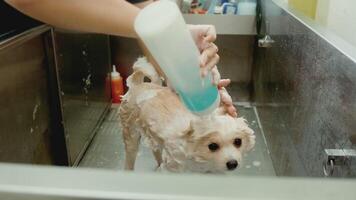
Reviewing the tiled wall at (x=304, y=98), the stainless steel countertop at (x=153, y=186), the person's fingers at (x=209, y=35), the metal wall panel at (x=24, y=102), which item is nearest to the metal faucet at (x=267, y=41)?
the tiled wall at (x=304, y=98)

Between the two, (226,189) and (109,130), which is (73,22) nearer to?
(226,189)

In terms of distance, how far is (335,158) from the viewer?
2.58 feet

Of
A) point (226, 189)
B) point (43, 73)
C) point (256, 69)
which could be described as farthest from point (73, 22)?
point (256, 69)

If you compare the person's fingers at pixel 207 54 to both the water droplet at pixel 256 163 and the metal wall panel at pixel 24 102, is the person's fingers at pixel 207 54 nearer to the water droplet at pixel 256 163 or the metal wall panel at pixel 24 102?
the metal wall panel at pixel 24 102

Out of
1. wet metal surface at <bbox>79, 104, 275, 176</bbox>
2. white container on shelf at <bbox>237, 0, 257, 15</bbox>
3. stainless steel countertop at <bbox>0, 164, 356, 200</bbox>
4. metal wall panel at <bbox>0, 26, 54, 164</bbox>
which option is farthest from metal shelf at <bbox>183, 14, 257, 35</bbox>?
stainless steel countertop at <bbox>0, 164, 356, 200</bbox>

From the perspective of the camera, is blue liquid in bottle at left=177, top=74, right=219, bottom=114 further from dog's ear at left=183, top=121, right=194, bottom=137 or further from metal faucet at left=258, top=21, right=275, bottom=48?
metal faucet at left=258, top=21, right=275, bottom=48

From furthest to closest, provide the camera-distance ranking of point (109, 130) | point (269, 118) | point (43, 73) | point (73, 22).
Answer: point (109, 130), point (269, 118), point (43, 73), point (73, 22)

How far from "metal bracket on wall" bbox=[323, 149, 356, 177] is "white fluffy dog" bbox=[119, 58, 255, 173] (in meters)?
0.28

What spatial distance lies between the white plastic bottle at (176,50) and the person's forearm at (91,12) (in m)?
0.08

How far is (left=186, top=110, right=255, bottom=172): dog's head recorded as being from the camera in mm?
1067

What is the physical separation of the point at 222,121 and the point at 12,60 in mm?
659

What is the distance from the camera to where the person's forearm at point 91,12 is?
74 cm

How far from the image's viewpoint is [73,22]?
2.54 feet

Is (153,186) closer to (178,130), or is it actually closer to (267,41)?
(178,130)
